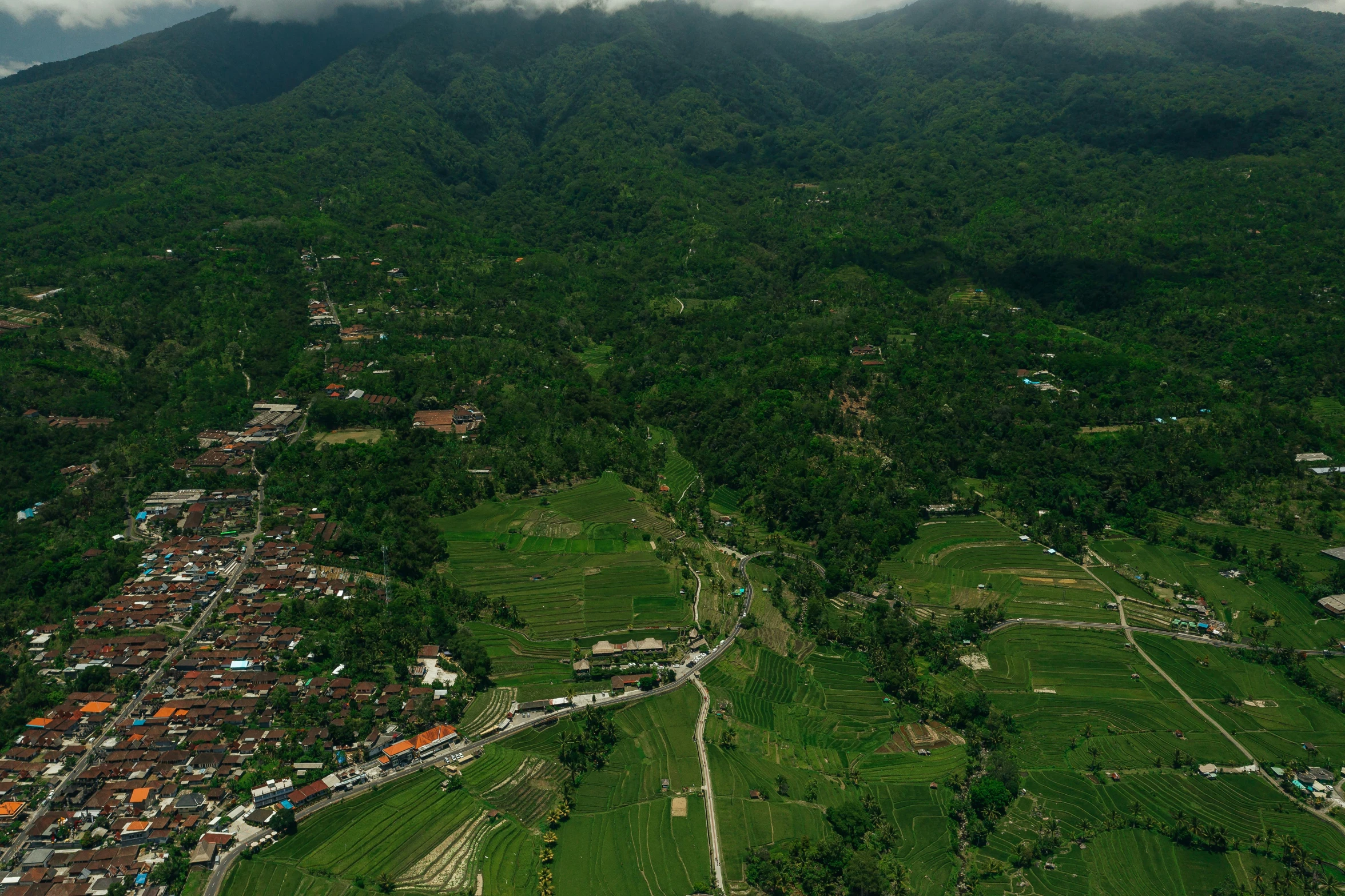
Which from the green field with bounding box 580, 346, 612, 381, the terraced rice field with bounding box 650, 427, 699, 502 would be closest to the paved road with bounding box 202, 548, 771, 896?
the terraced rice field with bounding box 650, 427, 699, 502

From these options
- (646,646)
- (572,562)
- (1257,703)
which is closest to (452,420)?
(572,562)

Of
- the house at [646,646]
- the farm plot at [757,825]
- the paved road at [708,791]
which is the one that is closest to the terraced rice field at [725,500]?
the house at [646,646]

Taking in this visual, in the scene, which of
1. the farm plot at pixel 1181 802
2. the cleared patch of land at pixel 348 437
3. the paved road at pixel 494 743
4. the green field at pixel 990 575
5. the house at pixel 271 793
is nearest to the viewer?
the paved road at pixel 494 743

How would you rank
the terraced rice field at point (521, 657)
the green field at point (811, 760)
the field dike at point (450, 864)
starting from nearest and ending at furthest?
the field dike at point (450, 864)
the green field at point (811, 760)
the terraced rice field at point (521, 657)

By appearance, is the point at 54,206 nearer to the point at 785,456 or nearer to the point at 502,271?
the point at 502,271

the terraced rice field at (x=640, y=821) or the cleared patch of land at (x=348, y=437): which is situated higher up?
the cleared patch of land at (x=348, y=437)

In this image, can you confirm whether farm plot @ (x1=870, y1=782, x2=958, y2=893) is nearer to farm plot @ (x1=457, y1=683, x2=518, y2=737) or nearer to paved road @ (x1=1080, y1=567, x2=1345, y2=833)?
paved road @ (x1=1080, y1=567, x2=1345, y2=833)

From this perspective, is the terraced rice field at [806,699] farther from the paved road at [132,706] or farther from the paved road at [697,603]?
the paved road at [132,706]
